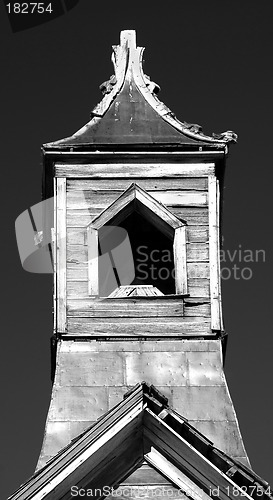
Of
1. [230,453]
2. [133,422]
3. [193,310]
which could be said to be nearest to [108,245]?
[193,310]

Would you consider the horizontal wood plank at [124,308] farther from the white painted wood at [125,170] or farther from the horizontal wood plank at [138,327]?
the white painted wood at [125,170]

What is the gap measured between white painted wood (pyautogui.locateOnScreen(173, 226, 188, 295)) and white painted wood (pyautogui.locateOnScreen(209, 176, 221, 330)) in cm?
36

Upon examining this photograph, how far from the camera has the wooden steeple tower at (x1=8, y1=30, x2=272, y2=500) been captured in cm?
2162

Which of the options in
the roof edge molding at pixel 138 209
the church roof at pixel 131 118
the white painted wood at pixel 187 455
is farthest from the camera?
the church roof at pixel 131 118

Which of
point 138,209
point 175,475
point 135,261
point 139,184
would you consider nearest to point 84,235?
point 138,209

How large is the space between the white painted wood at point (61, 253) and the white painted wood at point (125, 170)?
0.22 meters

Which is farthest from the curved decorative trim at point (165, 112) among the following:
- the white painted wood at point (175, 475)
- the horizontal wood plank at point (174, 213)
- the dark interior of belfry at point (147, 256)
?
the white painted wood at point (175, 475)

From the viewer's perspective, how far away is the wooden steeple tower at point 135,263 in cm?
2162

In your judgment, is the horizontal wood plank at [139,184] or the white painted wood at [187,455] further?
the horizontal wood plank at [139,184]

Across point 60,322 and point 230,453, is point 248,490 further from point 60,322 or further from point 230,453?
point 60,322

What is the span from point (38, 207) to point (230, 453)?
236 inches

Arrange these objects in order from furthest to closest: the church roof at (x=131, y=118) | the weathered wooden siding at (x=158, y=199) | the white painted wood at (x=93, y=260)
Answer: the church roof at (x=131, y=118) → the white painted wood at (x=93, y=260) → the weathered wooden siding at (x=158, y=199)

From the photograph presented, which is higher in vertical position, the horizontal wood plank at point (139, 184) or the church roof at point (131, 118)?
the church roof at point (131, 118)

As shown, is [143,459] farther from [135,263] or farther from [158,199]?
[135,263]
